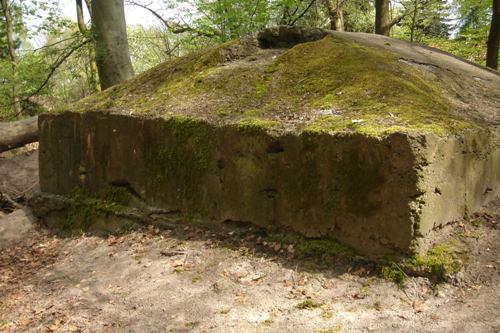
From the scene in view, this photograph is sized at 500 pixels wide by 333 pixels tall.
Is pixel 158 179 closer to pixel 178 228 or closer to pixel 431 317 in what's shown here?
pixel 178 228

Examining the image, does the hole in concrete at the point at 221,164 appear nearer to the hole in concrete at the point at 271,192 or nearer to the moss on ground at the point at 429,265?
the hole in concrete at the point at 271,192

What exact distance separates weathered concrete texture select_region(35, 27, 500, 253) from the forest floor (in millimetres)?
304

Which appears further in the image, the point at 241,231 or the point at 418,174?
the point at 241,231

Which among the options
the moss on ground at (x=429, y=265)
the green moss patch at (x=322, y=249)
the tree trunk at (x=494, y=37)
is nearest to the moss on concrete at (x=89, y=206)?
the green moss patch at (x=322, y=249)

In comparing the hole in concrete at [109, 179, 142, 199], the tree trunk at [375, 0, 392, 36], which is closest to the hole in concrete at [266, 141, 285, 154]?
the hole in concrete at [109, 179, 142, 199]

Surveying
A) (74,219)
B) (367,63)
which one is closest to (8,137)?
(74,219)

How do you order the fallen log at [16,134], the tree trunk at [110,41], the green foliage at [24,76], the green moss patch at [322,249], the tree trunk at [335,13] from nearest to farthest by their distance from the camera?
the green moss patch at [322,249] → the tree trunk at [110,41] → the fallen log at [16,134] → the green foliage at [24,76] → the tree trunk at [335,13]

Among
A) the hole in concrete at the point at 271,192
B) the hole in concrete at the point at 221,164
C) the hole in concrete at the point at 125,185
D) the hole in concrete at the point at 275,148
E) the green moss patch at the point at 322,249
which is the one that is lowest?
the green moss patch at the point at 322,249

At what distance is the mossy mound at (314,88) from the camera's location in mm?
4074

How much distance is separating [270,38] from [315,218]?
3242 mm

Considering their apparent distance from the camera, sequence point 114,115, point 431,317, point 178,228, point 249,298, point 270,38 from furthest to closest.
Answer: point 270,38
point 114,115
point 178,228
point 249,298
point 431,317

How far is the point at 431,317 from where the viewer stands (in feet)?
10.2

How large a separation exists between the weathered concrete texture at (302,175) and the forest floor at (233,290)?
278mm

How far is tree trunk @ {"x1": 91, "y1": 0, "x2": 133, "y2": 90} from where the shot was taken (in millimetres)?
9555
